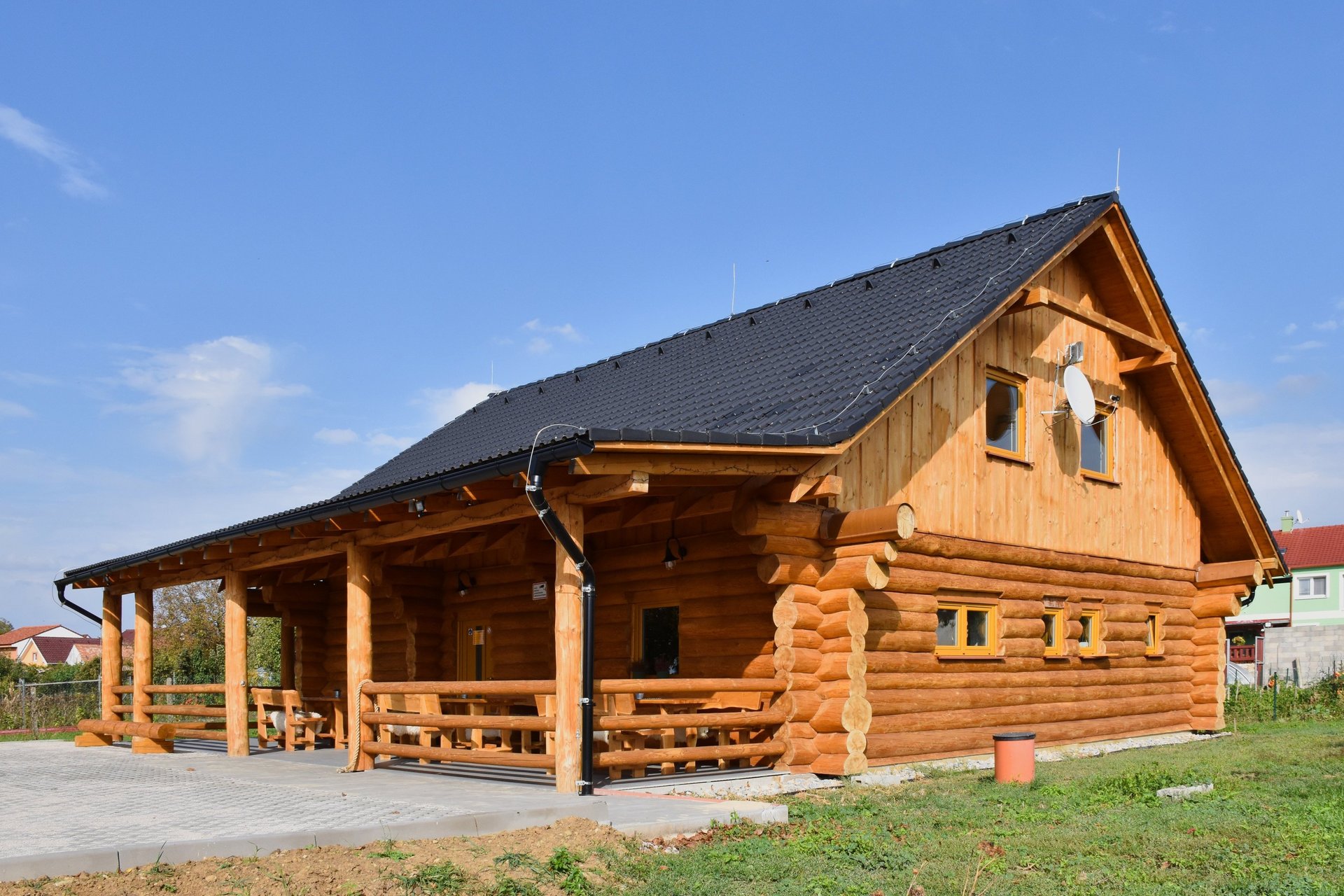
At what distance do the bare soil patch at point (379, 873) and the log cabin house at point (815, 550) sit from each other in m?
2.18

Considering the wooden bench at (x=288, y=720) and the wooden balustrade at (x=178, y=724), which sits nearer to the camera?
the wooden bench at (x=288, y=720)

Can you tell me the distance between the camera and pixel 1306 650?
115 ft

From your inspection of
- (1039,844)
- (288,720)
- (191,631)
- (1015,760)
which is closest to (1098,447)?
(1015,760)

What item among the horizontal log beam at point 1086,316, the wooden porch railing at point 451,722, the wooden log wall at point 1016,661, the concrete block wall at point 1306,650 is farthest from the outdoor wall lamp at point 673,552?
the concrete block wall at point 1306,650

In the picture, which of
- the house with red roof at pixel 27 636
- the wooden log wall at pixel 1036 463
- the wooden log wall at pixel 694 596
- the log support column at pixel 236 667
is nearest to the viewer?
the wooden log wall at pixel 694 596

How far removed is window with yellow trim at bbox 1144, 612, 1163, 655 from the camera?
16.4m

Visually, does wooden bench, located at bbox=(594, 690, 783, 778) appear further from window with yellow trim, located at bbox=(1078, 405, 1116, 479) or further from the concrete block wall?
the concrete block wall

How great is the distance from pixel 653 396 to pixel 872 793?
6010mm

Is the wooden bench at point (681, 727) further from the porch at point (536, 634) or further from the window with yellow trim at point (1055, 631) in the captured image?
the window with yellow trim at point (1055, 631)

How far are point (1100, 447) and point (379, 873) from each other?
12149 mm

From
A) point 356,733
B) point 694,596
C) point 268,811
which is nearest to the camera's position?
point 268,811

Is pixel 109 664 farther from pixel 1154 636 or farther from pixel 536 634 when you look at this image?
pixel 1154 636

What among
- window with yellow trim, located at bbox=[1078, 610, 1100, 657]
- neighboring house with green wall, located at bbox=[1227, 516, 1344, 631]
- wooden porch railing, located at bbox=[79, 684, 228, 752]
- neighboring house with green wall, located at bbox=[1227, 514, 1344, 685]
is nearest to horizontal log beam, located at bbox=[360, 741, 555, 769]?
wooden porch railing, located at bbox=[79, 684, 228, 752]

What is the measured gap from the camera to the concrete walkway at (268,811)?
6598 mm
